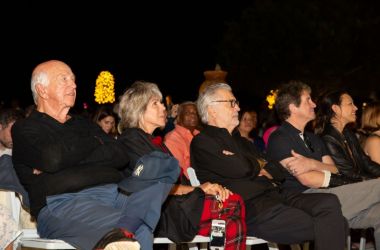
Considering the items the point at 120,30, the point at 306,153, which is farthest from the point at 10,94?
the point at 306,153

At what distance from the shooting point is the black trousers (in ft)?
16.9

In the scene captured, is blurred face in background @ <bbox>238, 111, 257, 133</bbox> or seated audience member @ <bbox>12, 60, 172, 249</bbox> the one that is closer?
seated audience member @ <bbox>12, 60, 172, 249</bbox>

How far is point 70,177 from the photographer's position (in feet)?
14.2

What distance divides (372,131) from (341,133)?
850mm

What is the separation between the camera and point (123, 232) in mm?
3990

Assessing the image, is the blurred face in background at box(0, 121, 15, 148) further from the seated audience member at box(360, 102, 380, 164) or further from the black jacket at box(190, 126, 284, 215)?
the seated audience member at box(360, 102, 380, 164)

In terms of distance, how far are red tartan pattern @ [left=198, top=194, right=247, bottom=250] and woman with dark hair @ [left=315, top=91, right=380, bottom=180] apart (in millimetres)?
1969

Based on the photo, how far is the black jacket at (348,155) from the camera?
21.4 feet

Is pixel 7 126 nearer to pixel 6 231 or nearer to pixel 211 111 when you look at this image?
pixel 211 111

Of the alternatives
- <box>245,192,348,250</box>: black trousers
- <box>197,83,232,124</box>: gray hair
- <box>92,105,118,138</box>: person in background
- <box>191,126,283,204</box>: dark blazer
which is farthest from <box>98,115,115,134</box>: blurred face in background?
<box>245,192,348,250</box>: black trousers

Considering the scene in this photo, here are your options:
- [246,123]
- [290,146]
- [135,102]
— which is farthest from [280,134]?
[246,123]

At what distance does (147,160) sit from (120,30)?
4215 cm

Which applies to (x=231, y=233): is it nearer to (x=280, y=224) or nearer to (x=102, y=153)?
(x=280, y=224)

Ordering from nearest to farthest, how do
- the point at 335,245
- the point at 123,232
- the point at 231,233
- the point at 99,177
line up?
1. the point at 123,232
2. the point at 99,177
3. the point at 231,233
4. the point at 335,245
